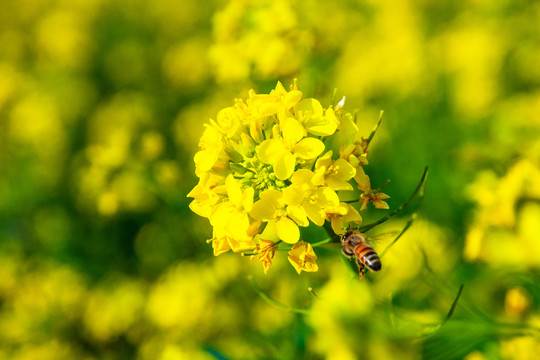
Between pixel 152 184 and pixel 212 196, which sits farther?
pixel 152 184

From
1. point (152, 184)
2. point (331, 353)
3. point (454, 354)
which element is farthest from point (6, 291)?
point (454, 354)

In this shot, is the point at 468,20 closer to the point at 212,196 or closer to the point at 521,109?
the point at 521,109

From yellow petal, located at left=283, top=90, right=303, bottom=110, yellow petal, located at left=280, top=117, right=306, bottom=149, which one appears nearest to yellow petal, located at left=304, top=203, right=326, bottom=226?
yellow petal, located at left=280, top=117, right=306, bottom=149

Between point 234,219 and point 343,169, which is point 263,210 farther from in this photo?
point 343,169

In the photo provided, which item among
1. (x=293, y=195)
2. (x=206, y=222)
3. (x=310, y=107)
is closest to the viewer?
(x=293, y=195)

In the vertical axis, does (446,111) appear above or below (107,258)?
above

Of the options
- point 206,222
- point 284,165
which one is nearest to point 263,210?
point 284,165

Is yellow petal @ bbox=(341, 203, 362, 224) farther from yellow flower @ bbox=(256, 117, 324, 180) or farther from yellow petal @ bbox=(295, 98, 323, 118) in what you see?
yellow petal @ bbox=(295, 98, 323, 118)
